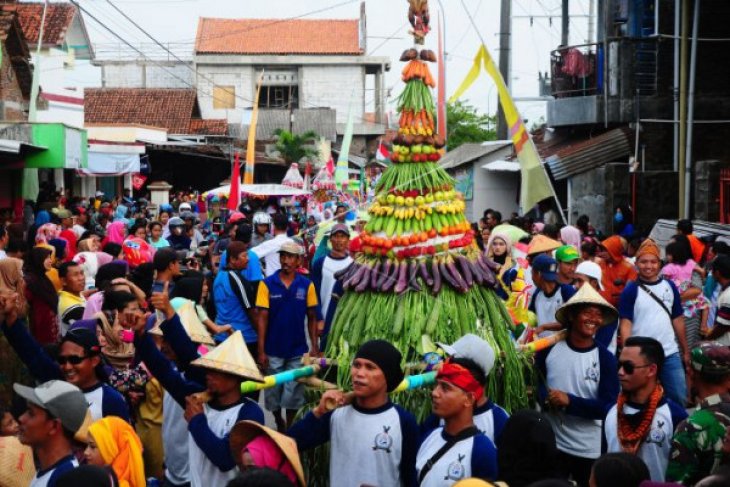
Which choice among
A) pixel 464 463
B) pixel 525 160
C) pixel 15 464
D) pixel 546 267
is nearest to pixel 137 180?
pixel 525 160

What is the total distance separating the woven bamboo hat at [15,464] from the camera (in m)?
4.92

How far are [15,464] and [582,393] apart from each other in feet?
10.8

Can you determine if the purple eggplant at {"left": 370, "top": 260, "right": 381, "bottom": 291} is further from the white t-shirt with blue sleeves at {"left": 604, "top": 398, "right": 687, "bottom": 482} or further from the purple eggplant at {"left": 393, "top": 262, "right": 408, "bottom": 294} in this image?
the white t-shirt with blue sleeves at {"left": 604, "top": 398, "right": 687, "bottom": 482}

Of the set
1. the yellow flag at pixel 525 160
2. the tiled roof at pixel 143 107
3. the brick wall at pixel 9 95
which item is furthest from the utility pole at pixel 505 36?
the tiled roof at pixel 143 107

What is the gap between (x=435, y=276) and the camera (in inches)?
261

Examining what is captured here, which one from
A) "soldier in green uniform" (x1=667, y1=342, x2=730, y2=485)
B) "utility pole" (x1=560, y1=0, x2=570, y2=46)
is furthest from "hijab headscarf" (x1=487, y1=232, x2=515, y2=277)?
"utility pole" (x1=560, y1=0, x2=570, y2=46)

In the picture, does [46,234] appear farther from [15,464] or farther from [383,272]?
[15,464]

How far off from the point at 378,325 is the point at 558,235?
685 centimetres

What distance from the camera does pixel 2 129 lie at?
2236 cm

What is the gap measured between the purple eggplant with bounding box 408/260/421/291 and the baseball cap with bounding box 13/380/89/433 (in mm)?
2505

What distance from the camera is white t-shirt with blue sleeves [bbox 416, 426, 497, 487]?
4758mm

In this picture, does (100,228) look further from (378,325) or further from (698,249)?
(378,325)

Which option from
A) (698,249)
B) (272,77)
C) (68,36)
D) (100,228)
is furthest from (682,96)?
(272,77)

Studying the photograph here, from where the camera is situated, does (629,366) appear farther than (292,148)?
No
